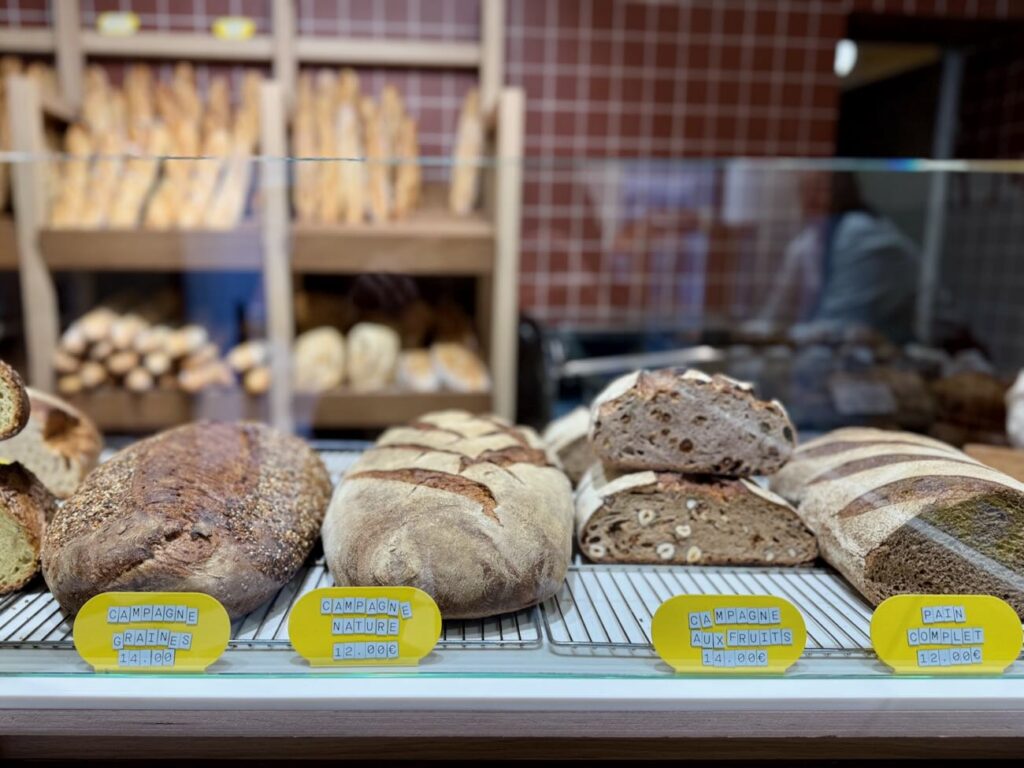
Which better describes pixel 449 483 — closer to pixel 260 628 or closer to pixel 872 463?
pixel 260 628

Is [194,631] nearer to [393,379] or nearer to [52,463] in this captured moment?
[52,463]

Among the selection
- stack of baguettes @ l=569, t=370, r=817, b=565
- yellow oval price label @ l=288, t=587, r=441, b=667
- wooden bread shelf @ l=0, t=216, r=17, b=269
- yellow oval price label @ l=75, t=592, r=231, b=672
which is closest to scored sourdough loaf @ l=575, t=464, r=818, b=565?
Result: stack of baguettes @ l=569, t=370, r=817, b=565

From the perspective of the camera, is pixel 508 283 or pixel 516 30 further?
pixel 516 30

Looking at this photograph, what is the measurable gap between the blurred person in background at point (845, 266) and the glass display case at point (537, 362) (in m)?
0.01

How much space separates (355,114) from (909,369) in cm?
173

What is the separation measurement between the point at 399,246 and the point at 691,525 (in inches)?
35.8

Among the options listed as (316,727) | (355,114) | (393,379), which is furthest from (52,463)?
(355,114)

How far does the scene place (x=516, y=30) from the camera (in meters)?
2.93

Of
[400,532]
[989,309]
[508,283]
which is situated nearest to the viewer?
[400,532]

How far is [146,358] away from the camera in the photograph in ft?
6.08

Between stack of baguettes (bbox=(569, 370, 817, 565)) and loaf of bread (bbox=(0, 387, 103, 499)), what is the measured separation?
0.79 metres

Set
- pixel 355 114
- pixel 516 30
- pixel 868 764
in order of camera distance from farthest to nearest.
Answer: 1. pixel 516 30
2. pixel 355 114
3. pixel 868 764

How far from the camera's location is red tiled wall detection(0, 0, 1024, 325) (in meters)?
2.70

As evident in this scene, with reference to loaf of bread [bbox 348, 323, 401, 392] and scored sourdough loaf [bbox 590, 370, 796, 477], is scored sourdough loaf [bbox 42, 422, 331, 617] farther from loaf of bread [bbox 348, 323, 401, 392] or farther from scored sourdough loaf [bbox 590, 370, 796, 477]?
loaf of bread [bbox 348, 323, 401, 392]
